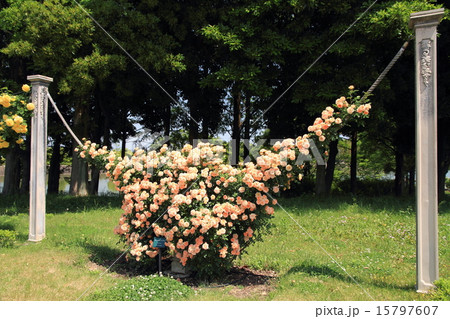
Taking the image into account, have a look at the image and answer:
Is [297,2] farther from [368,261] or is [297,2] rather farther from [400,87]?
[368,261]

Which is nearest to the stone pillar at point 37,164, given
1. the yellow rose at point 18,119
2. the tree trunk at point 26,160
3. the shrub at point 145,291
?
the yellow rose at point 18,119

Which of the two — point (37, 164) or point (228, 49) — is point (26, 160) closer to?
point (228, 49)

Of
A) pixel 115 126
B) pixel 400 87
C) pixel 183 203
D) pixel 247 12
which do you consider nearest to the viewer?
pixel 183 203

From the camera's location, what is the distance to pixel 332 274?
482cm

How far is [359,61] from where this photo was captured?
1142 cm

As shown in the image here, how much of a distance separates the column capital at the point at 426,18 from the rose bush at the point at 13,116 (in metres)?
5.85

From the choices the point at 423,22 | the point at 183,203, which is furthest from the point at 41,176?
the point at 423,22

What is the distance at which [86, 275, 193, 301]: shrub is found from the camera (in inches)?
152

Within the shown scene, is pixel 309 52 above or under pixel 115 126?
above

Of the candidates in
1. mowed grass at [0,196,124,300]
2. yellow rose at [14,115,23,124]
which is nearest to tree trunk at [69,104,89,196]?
mowed grass at [0,196,124,300]

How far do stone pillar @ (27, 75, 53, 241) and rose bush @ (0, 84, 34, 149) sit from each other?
19cm

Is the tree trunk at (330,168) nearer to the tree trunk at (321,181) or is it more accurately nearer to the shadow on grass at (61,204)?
the tree trunk at (321,181)

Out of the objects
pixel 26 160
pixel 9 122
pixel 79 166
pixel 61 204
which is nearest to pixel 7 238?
pixel 9 122
